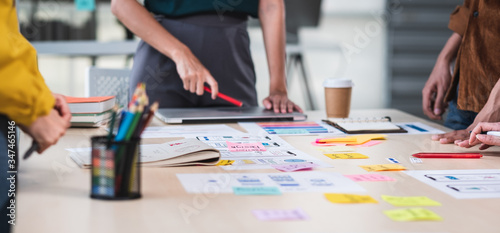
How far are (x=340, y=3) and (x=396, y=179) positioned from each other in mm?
4040

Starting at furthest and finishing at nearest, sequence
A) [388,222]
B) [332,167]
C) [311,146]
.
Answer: [311,146]
[332,167]
[388,222]

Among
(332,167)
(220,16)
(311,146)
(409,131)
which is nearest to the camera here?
(332,167)

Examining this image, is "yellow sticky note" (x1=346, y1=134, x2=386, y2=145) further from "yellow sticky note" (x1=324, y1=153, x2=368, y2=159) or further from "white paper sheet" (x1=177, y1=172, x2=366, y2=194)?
"white paper sheet" (x1=177, y1=172, x2=366, y2=194)

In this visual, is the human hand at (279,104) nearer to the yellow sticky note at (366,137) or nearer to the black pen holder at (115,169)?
the yellow sticky note at (366,137)

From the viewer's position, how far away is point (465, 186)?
954 mm

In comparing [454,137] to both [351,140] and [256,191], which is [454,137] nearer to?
[351,140]

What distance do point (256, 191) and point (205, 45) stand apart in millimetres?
1159

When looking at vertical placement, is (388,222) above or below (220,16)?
below

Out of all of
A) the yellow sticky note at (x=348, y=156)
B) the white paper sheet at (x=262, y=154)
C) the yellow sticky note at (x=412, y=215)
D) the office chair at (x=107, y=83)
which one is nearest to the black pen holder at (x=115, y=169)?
the white paper sheet at (x=262, y=154)

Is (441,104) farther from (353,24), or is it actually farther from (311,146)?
(353,24)

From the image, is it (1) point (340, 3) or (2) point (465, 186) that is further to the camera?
(1) point (340, 3)

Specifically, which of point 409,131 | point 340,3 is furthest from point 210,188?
point 340,3

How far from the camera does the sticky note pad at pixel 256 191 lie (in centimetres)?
88

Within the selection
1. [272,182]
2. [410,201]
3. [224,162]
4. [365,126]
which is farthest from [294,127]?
[410,201]
